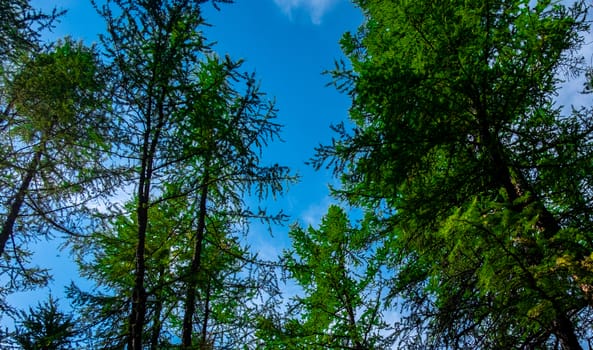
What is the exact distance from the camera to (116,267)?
6855 millimetres

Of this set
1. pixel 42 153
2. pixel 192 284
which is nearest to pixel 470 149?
pixel 192 284

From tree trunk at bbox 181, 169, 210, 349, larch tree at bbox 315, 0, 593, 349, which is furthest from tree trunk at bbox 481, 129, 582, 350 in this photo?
tree trunk at bbox 181, 169, 210, 349

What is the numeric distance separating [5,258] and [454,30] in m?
9.44

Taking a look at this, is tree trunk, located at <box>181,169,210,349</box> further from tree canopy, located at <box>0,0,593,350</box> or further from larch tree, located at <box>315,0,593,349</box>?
larch tree, located at <box>315,0,593,349</box>

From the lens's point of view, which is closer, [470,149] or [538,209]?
[538,209]

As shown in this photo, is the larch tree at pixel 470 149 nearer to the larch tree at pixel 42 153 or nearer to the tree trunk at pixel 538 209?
the tree trunk at pixel 538 209

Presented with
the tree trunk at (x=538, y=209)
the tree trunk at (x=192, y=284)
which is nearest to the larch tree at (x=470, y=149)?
the tree trunk at (x=538, y=209)

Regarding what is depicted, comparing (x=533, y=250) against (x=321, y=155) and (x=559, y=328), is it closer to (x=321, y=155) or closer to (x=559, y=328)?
(x=559, y=328)

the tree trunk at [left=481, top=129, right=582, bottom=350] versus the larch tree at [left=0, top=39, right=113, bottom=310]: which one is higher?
the larch tree at [left=0, top=39, right=113, bottom=310]

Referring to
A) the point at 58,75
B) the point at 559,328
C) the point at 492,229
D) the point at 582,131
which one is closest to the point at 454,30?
the point at 582,131

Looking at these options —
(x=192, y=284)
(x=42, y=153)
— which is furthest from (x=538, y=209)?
(x=42, y=153)

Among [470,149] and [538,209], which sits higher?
[470,149]

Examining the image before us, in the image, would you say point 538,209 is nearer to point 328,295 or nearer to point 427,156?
point 427,156

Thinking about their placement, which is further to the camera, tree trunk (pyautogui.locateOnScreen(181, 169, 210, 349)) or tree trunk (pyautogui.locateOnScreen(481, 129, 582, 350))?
tree trunk (pyautogui.locateOnScreen(181, 169, 210, 349))
